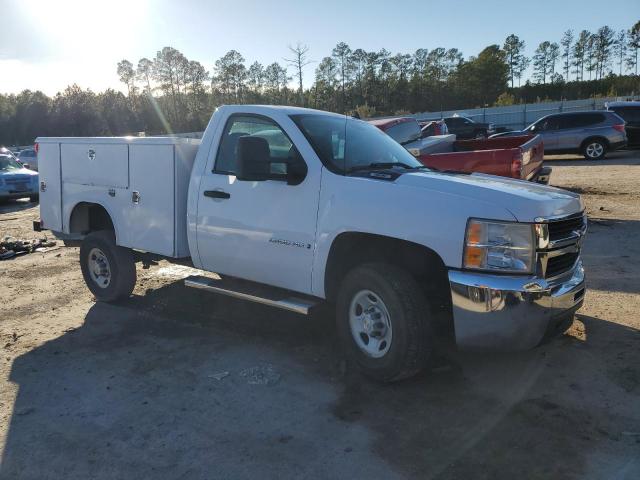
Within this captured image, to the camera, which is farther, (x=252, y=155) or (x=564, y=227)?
(x=252, y=155)

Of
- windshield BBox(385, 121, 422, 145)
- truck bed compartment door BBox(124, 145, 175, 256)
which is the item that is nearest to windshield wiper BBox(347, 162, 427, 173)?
truck bed compartment door BBox(124, 145, 175, 256)

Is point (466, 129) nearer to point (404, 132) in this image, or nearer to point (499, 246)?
point (404, 132)

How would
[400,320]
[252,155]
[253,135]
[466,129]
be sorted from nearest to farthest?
1. [400,320]
2. [252,155]
3. [253,135]
4. [466,129]

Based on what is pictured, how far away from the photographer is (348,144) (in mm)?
4852

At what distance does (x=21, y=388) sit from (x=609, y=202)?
36.7 ft

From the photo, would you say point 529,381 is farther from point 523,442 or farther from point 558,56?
point 558,56

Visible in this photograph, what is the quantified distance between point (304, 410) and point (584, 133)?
18.9 m

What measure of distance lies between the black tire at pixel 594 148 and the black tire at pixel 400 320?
18.4 metres

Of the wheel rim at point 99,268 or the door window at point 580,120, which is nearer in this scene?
the wheel rim at point 99,268

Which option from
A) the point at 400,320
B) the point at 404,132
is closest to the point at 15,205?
the point at 404,132

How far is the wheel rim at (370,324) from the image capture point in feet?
13.5

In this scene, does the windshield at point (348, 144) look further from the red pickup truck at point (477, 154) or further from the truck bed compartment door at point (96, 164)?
the red pickup truck at point (477, 154)

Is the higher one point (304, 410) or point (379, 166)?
point (379, 166)

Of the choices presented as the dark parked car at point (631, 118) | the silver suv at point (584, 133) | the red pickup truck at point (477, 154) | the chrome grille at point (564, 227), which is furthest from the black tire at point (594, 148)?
the chrome grille at point (564, 227)
